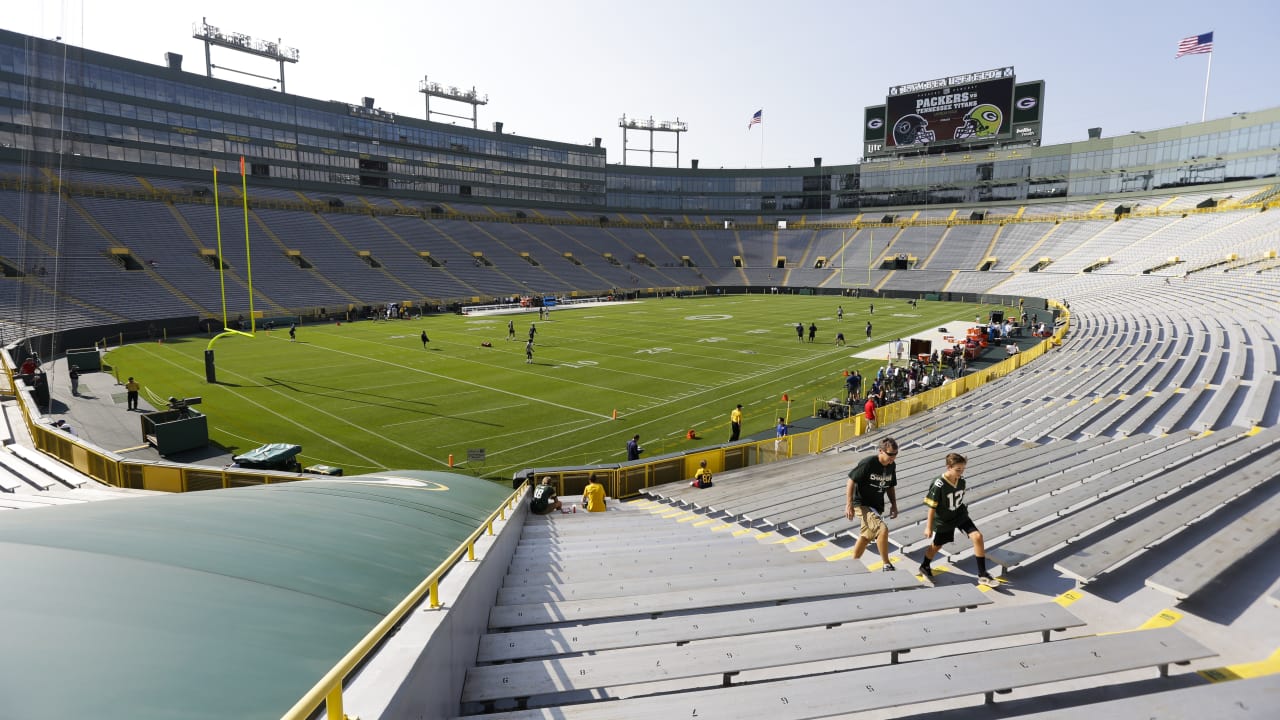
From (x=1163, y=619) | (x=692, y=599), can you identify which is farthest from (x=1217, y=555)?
(x=692, y=599)

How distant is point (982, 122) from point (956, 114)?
3407 millimetres

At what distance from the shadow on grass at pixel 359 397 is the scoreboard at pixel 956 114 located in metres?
80.3

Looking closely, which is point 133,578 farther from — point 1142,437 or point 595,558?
point 1142,437

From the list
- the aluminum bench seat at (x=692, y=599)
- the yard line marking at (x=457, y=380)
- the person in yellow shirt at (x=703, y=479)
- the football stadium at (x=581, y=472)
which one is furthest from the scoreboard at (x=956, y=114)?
the aluminum bench seat at (x=692, y=599)

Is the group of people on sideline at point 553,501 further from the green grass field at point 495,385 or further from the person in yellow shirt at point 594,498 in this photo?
the green grass field at point 495,385

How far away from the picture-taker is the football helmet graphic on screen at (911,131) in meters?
83.2

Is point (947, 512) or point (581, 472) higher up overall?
point (947, 512)

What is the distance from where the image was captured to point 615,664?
4.04 meters

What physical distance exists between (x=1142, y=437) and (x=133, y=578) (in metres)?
14.4

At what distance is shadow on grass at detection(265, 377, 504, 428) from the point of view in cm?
2250

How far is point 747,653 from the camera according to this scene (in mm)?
4133

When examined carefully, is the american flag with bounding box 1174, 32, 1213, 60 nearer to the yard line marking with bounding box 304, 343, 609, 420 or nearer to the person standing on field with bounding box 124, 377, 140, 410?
the yard line marking with bounding box 304, 343, 609, 420

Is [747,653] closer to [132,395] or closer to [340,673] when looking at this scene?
[340,673]

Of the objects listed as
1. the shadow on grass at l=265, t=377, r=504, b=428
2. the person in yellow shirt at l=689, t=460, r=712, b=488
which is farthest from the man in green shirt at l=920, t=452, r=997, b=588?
the shadow on grass at l=265, t=377, r=504, b=428
